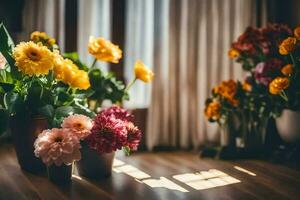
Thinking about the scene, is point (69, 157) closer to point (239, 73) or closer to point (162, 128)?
point (162, 128)

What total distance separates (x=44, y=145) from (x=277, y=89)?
1.31m

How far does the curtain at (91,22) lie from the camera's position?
3.24 m

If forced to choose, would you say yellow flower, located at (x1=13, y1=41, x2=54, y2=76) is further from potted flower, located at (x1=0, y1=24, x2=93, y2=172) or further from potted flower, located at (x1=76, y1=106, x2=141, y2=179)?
potted flower, located at (x1=76, y1=106, x2=141, y2=179)

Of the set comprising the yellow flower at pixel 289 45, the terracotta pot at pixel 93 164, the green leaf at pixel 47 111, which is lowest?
the terracotta pot at pixel 93 164

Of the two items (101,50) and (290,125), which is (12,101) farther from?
(290,125)

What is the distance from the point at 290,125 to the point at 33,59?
153 centimetres

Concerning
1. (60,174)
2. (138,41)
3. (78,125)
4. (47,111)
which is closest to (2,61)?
(47,111)

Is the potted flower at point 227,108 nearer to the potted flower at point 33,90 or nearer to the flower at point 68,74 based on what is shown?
the potted flower at point 33,90

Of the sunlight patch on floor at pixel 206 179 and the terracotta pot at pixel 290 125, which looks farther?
the terracotta pot at pixel 290 125

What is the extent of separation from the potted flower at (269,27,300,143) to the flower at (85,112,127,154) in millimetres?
939

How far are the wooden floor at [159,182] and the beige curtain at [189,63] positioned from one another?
0.40 meters

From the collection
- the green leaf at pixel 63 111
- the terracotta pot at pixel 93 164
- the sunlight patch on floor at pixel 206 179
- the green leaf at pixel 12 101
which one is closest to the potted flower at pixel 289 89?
the sunlight patch on floor at pixel 206 179

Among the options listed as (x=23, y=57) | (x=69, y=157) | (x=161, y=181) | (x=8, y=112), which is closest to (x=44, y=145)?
(x=69, y=157)

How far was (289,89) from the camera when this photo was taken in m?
2.78
